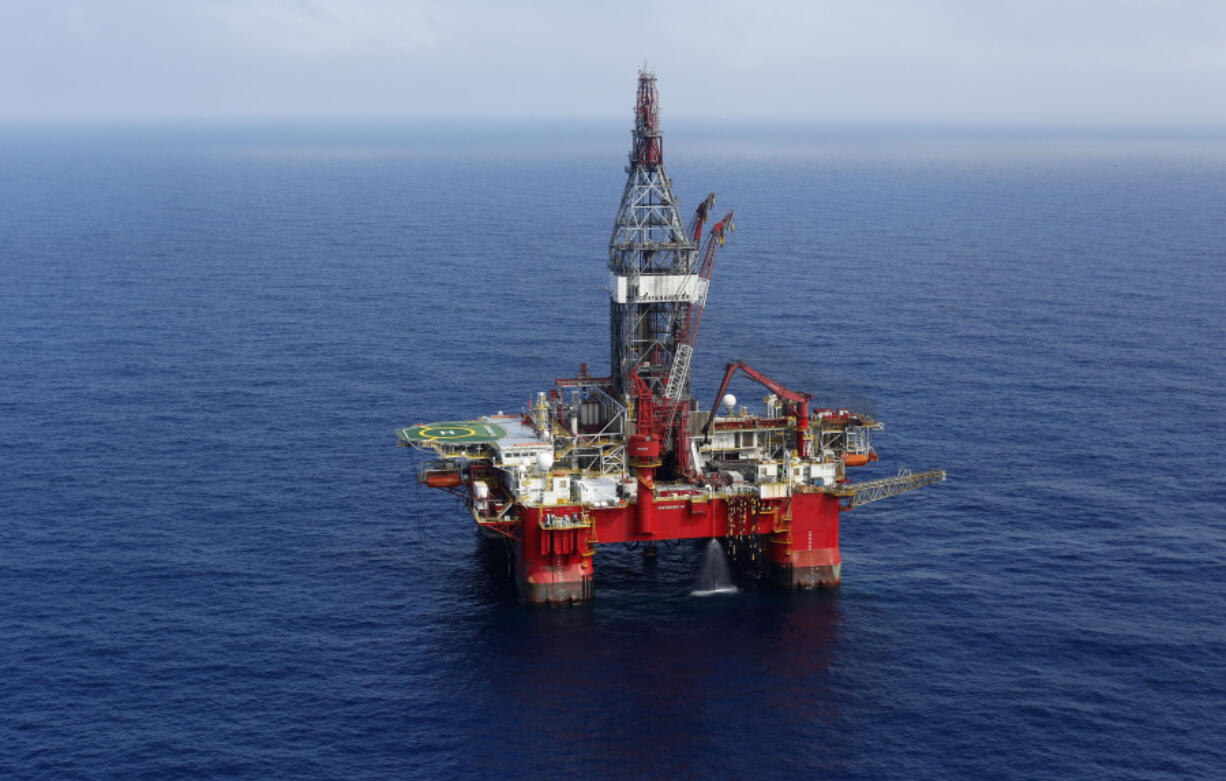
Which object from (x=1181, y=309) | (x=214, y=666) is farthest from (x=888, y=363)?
(x=214, y=666)

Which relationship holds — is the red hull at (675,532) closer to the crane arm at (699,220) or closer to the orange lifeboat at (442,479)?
the orange lifeboat at (442,479)

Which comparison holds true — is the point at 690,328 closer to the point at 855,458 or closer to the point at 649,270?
the point at 649,270

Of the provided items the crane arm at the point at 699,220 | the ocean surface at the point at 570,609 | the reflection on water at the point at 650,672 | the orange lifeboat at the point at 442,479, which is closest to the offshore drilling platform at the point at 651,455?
the orange lifeboat at the point at 442,479

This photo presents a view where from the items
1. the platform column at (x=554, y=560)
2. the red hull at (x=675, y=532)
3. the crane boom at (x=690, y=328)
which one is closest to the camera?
the platform column at (x=554, y=560)

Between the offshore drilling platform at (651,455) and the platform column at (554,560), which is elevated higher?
the offshore drilling platform at (651,455)

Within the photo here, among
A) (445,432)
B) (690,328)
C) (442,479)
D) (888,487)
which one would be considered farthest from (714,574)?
(445,432)

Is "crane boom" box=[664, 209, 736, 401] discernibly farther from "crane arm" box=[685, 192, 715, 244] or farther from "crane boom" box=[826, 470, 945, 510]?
"crane boom" box=[826, 470, 945, 510]

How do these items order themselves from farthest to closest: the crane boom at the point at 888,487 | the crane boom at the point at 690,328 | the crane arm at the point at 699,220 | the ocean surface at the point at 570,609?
the crane arm at the point at 699,220, the crane boom at the point at 690,328, the crane boom at the point at 888,487, the ocean surface at the point at 570,609

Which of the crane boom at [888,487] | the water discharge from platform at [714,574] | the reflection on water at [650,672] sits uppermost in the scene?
the crane boom at [888,487]

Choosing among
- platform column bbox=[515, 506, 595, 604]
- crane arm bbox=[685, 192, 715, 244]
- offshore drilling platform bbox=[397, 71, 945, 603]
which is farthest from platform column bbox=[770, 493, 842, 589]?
crane arm bbox=[685, 192, 715, 244]
